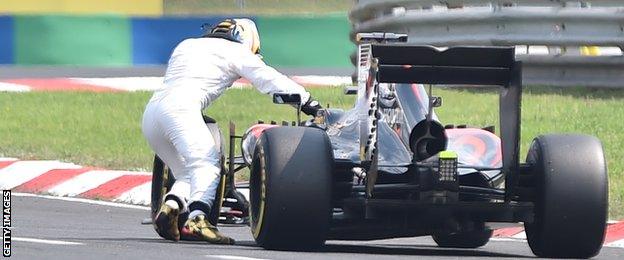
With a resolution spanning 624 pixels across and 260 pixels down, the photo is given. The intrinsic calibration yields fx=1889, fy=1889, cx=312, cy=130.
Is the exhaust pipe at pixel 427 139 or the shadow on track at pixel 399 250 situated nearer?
the exhaust pipe at pixel 427 139

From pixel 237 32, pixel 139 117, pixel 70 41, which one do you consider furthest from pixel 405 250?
pixel 70 41

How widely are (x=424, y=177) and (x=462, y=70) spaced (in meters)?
0.58

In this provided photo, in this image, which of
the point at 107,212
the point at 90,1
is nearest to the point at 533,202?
the point at 107,212

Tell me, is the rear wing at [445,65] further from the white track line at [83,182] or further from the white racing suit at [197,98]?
the white track line at [83,182]

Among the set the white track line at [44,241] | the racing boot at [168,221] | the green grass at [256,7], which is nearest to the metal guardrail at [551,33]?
the racing boot at [168,221]

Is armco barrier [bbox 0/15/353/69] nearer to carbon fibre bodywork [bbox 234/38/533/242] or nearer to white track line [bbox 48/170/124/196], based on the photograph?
white track line [bbox 48/170/124/196]

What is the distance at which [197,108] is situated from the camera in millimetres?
9617

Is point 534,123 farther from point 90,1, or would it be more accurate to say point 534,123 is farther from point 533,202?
point 90,1

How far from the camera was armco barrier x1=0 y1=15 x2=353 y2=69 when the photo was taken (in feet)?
80.1

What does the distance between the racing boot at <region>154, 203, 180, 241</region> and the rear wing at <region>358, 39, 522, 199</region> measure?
116 centimetres

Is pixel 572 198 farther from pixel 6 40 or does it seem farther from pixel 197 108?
pixel 6 40

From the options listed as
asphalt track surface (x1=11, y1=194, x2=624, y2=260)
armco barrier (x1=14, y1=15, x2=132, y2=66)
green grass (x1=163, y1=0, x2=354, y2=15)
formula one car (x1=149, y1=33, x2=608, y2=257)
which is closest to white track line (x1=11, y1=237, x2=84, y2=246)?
asphalt track surface (x1=11, y1=194, x2=624, y2=260)

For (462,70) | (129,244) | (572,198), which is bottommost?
(129,244)

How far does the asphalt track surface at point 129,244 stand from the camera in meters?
8.33
